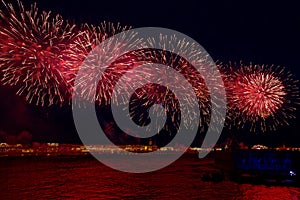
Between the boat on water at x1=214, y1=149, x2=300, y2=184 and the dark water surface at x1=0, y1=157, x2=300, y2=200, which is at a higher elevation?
the boat on water at x1=214, y1=149, x2=300, y2=184

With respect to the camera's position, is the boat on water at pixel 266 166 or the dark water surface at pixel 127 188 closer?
the dark water surface at pixel 127 188

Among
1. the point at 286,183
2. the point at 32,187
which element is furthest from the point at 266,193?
the point at 32,187

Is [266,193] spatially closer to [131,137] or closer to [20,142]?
[20,142]

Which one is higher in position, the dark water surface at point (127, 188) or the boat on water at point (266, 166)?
the boat on water at point (266, 166)

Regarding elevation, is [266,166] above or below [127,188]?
above

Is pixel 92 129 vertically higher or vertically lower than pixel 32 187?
higher

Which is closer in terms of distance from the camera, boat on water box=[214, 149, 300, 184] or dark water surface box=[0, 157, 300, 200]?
dark water surface box=[0, 157, 300, 200]

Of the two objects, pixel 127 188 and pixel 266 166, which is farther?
pixel 266 166

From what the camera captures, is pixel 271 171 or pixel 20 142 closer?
pixel 271 171
